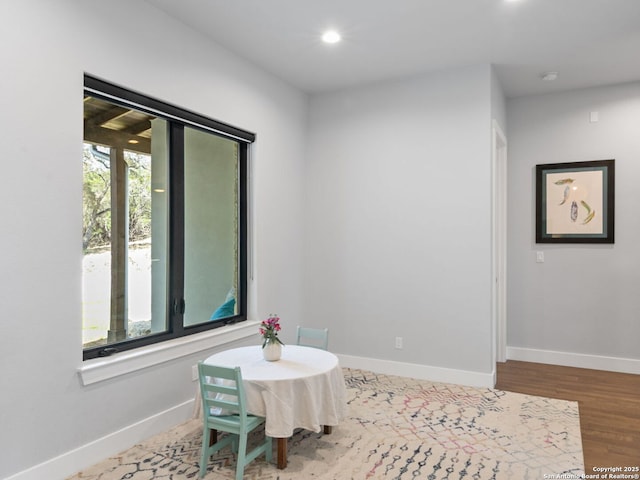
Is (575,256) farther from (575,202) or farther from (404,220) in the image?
(404,220)

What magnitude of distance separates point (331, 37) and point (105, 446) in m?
3.28

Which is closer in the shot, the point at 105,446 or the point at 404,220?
the point at 105,446

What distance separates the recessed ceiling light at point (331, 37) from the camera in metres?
3.51

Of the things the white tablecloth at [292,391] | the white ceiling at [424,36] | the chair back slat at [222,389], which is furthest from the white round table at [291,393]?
the white ceiling at [424,36]

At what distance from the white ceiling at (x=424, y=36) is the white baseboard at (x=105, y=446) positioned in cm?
282

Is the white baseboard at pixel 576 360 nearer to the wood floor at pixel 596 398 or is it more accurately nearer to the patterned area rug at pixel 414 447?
the wood floor at pixel 596 398

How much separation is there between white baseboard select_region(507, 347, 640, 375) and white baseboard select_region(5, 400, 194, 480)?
362 centimetres

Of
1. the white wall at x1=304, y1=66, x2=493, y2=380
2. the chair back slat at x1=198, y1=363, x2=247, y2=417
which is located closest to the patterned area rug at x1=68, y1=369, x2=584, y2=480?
the chair back slat at x1=198, y1=363, x2=247, y2=417

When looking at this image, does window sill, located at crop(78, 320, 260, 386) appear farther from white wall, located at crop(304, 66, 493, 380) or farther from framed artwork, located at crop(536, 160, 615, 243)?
framed artwork, located at crop(536, 160, 615, 243)

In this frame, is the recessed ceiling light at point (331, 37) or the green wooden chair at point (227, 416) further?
the recessed ceiling light at point (331, 37)


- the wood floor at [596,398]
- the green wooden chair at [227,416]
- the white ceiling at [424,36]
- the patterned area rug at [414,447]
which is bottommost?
the wood floor at [596,398]

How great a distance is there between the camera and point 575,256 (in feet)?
15.8

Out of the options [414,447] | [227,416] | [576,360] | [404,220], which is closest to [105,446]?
[227,416]

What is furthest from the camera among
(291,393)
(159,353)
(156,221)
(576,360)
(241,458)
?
(576,360)
